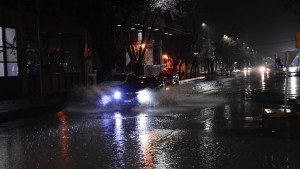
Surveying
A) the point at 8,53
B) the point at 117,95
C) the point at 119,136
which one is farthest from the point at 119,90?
the point at 119,136

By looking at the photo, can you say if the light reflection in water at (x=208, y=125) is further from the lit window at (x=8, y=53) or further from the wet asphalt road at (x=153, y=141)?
the lit window at (x=8, y=53)

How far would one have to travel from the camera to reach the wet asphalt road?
8539 millimetres

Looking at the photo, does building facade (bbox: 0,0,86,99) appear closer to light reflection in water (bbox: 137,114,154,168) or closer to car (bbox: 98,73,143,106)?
car (bbox: 98,73,143,106)

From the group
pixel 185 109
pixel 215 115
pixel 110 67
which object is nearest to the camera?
pixel 215 115

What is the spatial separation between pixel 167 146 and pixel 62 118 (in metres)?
7.68

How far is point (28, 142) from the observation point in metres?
11.3

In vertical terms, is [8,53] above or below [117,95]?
above

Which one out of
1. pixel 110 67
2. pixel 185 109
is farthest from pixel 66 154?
pixel 110 67

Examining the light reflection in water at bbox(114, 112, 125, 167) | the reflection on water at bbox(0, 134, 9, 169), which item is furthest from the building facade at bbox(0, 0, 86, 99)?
the reflection on water at bbox(0, 134, 9, 169)

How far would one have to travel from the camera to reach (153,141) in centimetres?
1083

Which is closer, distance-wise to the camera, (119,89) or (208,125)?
(208,125)

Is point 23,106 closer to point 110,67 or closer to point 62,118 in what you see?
point 62,118

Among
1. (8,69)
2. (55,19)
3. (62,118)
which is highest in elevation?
(55,19)

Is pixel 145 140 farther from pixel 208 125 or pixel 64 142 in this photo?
pixel 208 125
